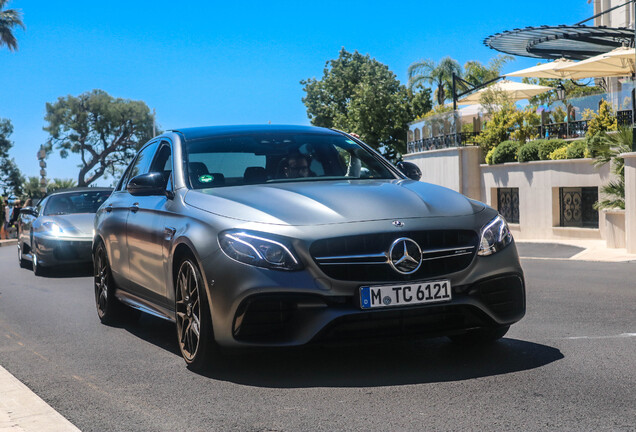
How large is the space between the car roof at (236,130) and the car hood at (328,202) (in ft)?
3.01

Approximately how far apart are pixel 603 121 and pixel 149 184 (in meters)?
20.2

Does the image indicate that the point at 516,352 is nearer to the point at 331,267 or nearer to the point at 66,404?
the point at 331,267

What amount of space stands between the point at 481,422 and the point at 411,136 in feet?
106

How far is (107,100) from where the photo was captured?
83.1m

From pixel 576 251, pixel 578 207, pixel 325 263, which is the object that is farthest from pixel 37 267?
pixel 578 207

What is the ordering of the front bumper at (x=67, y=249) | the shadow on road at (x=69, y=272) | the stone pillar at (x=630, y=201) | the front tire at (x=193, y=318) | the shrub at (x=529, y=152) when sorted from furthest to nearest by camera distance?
the shrub at (x=529, y=152)
the stone pillar at (x=630, y=201)
the shadow on road at (x=69, y=272)
the front bumper at (x=67, y=249)
the front tire at (x=193, y=318)

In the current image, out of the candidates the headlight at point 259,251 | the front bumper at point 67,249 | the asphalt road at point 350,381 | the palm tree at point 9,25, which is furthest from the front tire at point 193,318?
the palm tree at point 9,25

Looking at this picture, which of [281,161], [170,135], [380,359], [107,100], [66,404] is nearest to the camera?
[66,404]

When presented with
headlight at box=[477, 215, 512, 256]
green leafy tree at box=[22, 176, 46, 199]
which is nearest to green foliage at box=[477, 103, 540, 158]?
headlight at box=[477, 215, 512, 256]

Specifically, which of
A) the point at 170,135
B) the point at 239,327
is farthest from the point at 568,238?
the point at 239,327

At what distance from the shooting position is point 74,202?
15070mm

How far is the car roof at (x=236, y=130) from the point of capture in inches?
269

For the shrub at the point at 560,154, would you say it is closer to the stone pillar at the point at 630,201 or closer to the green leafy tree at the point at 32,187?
the stone pillar at the point at 630,201

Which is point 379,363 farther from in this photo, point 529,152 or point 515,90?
point 515,90
